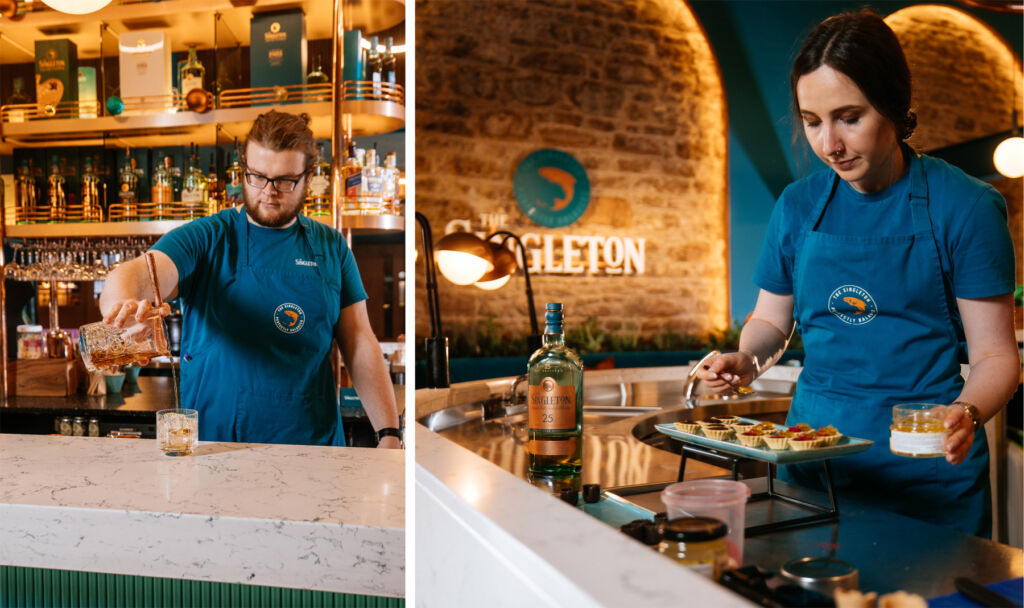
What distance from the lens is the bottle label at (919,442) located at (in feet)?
3.13

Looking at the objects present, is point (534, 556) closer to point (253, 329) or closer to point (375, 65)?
point (253, 329)

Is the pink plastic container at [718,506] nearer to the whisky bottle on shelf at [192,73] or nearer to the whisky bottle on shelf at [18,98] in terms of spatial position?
the whisky bottle on shelf at [192,73]

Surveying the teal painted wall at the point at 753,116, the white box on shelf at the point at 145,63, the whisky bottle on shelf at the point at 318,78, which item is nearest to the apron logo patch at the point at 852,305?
the whisky bottle on shelf at the point at 318,78

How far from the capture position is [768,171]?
7.10m

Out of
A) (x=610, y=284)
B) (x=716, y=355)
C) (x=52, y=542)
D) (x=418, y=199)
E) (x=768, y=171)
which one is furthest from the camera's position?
(x=768, y=171)

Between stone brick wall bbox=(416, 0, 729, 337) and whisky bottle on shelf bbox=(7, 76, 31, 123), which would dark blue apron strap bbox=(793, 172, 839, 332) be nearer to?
whisky bottle on shelf bbox=(7, 76, 31, 123)

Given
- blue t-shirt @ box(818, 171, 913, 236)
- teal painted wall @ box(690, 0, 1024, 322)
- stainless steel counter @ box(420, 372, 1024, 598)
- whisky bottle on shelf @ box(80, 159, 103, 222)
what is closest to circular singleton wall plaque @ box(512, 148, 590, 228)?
teal painted wall @ box(690, 0, 1024, 322)

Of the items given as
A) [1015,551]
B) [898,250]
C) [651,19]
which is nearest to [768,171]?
[651,19]

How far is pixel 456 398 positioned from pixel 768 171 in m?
5.69

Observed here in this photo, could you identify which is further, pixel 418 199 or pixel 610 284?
pixel 610 284

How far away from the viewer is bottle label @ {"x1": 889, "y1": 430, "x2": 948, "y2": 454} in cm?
95

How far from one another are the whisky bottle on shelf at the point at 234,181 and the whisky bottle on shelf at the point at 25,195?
831 mm

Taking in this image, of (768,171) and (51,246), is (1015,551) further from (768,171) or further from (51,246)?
(768,171)

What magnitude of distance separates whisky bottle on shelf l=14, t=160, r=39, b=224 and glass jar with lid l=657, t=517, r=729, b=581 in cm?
288
